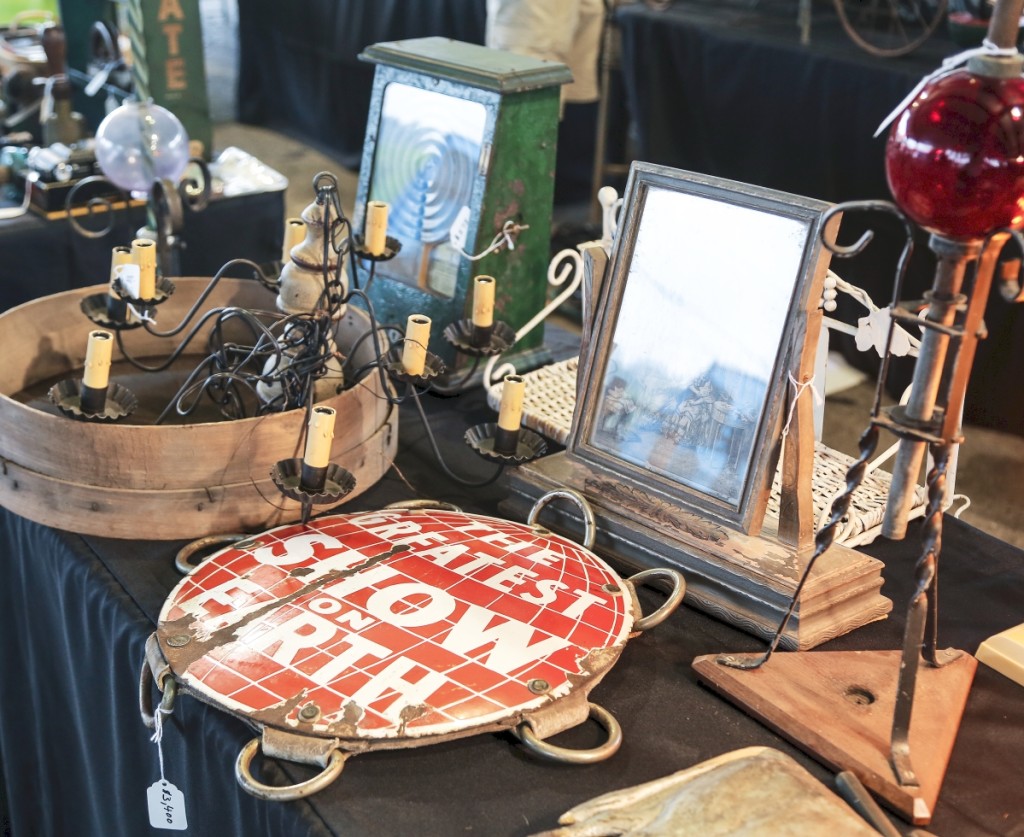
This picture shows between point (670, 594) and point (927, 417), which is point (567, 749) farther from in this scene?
point (927, 417)

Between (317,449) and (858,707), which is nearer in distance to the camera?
(858,707)

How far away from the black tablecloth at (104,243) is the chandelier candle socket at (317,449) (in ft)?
3.70

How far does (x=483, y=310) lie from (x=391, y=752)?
23.1 inches

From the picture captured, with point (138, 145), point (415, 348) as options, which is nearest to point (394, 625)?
point (415, 348)

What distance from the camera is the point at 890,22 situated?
3539mm

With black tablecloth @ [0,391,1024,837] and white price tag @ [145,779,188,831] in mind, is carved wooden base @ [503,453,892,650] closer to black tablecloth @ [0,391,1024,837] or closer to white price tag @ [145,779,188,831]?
black tablecloth @ [0,391,1024,837]

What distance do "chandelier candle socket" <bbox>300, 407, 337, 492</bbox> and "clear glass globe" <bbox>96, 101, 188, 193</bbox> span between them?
3.05ft

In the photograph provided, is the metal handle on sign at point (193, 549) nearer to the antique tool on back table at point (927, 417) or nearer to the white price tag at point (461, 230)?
the antique tool on back table at point (927, 417)

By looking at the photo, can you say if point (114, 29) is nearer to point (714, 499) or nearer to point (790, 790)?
point (714, 499)

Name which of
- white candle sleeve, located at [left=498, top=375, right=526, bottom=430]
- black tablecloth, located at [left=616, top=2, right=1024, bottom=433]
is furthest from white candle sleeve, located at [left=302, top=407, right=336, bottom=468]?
black tablecloth, located at [left=616, top=2, right=1024, bottom=433]

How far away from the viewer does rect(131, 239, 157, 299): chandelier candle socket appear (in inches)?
52.2

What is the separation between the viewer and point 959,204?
0.76 metres

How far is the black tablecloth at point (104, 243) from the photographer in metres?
2.10

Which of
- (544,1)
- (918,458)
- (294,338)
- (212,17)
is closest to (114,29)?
(544,1)
